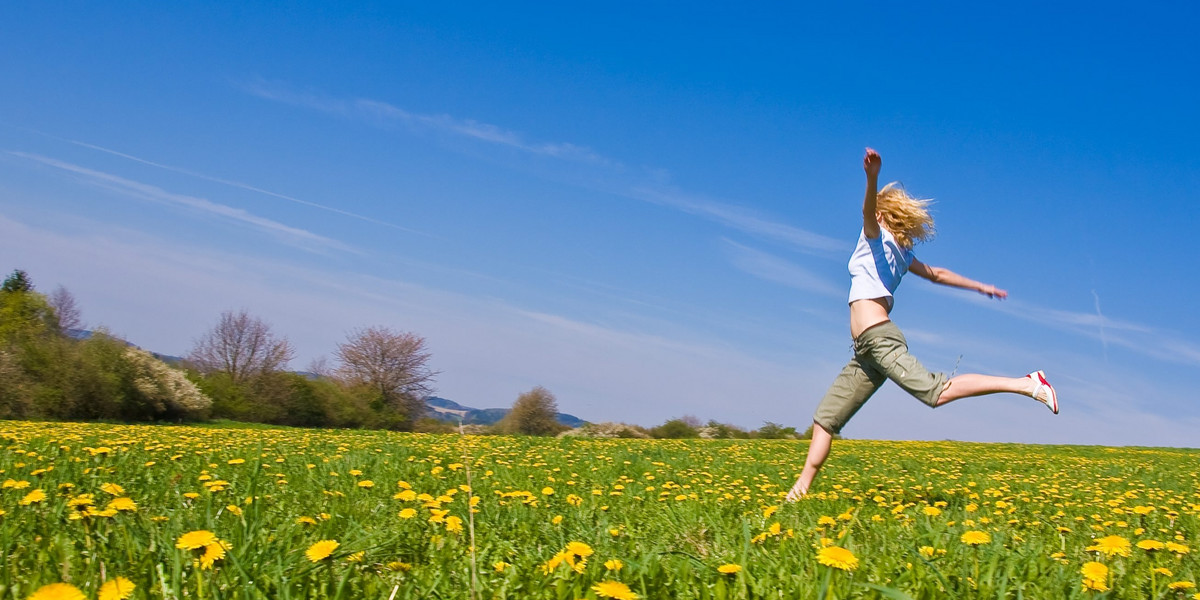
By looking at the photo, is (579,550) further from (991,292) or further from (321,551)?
(991,292)

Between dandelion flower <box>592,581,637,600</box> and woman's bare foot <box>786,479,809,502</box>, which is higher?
woman's bare foot <box>786,479,809,502</box>

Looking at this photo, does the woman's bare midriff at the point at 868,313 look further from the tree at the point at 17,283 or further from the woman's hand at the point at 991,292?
the tree at the point at 17,283

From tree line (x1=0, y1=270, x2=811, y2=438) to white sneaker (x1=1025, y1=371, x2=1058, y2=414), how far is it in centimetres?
1972

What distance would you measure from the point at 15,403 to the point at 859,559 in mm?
33728

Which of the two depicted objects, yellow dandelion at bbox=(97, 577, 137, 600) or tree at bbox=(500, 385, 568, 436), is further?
tree at bbox=(500, 385, 568, 436)

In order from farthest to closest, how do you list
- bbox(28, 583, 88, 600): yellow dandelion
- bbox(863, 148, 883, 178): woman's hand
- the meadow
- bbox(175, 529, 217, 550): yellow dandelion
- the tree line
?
1. the tree line
2. bbox(863, 148, 883, 178): woman's hand
3. the meadow
4. bbox(175, 529, 217, 550): yellow dandelion
5. bbox(28, 583, 88, 600): yellow dandelion

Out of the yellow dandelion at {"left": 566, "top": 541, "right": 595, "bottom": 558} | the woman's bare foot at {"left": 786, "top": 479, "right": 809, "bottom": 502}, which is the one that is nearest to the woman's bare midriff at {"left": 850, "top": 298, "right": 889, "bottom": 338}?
the woman's bare foot at {"left": 786, "top": 479, "right": 809, "bottom": 502}

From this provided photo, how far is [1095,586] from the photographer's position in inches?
89.2

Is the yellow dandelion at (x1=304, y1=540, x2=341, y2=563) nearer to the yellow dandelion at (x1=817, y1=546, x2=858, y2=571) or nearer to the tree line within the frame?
the yellow dandelion at (x1=817, y1=546, x2=858, y2=571)

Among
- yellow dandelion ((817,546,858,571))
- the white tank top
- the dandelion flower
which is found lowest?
the dandelion flower

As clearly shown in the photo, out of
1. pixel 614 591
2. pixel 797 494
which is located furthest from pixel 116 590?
pixel 797 494

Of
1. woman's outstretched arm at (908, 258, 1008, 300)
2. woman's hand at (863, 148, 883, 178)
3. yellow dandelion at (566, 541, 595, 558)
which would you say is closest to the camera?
yellow dandelion at (566, 541, 595, 558)

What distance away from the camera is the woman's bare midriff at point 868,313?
17.4 ft

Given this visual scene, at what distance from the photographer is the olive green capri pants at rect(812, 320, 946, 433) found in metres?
5.14
